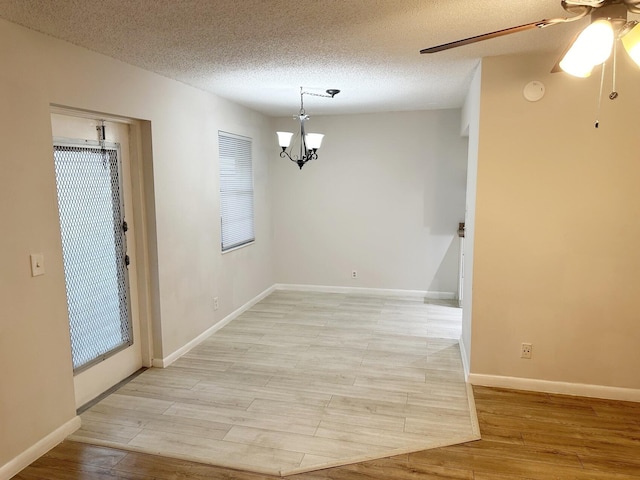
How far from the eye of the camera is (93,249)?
3.10m

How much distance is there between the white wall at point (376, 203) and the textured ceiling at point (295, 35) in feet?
5.64

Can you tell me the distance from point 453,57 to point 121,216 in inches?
108

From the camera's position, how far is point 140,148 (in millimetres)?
3494

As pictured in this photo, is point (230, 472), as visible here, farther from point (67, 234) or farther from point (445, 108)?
point (445, 108)

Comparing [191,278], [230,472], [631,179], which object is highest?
[631,179]

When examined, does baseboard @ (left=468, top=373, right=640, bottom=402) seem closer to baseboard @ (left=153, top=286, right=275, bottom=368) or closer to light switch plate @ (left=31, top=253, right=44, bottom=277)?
baseboard @ (left=153, top=286, right=275, bottom=368)

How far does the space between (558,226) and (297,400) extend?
2.26 m

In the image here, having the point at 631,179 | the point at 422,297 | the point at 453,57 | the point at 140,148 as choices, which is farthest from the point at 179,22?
the point at 422,297

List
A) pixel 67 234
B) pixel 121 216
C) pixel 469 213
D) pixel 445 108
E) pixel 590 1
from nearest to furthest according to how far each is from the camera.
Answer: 1. pixel 590 1
2. pixel 67 234
3. pixel 121 216
4. pixel 469 213
5. pixel 445 108

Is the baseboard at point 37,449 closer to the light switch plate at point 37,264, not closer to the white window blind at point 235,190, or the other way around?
the light switch plate at point 37,264

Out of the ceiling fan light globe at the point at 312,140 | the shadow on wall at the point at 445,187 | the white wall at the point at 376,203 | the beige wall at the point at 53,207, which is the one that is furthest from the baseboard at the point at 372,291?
the ceiling fan light globe at the point at 312,140

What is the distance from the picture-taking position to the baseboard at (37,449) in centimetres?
234

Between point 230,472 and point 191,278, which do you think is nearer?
point 230,472

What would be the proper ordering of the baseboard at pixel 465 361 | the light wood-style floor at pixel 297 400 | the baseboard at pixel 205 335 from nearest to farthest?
1. the light wood-style floor at pixel 297 400
2. the baseboard at pixel 465 361
3. the baseboard at pixel 205 335
